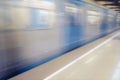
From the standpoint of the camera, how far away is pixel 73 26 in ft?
26.7

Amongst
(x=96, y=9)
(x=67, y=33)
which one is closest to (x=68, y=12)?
(x=67, y=33)

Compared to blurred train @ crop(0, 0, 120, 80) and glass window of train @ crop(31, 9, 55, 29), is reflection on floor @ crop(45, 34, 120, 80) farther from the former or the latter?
glass window of train @ crop(31, 9, 55, 29)

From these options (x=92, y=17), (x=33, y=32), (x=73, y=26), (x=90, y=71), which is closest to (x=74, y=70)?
(x=90, y=71)

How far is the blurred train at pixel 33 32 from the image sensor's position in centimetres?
409

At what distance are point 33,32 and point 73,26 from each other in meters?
3.36

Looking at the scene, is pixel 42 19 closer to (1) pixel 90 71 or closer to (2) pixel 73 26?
(1) pixel 90 71

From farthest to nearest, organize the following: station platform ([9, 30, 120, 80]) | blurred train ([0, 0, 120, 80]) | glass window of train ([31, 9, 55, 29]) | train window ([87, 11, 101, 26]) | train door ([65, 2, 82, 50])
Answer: train window ([87, 11, 101, 26]) → train door ([65, 2, 82, 50]) → glass window of train ([31, 9, 55, 29]) → station platform ([9, 30, 120, 80]) → blurred train ([0, 0, 120, 80])

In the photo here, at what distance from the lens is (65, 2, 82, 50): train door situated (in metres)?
7.57

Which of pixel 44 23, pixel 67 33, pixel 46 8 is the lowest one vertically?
pixel 67 33

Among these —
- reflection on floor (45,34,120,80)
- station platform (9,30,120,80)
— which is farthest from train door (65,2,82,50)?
reflection on floor (45,34,120,80)

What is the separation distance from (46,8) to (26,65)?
5.38ft

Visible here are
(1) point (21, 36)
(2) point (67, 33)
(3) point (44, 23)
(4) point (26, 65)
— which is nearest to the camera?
(1) point (21, 36)

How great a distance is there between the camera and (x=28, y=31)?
4.78m

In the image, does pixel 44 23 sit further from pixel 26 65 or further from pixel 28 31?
pixel 26 65
